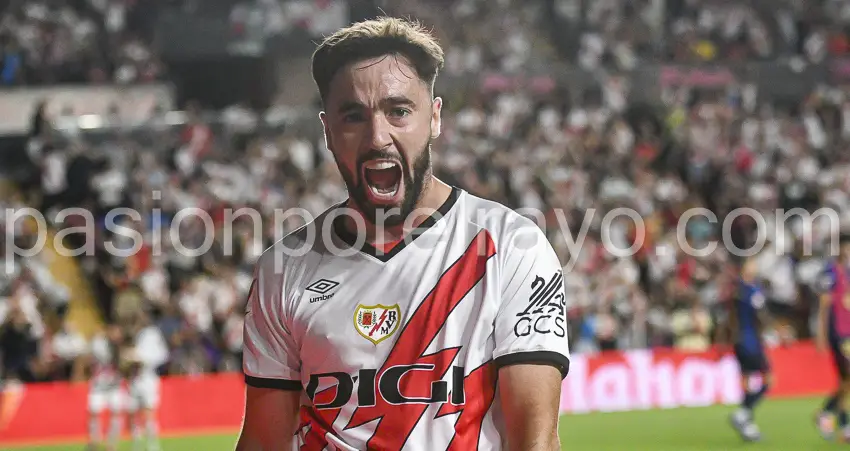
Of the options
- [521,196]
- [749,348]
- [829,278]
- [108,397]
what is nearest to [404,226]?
[829,278]

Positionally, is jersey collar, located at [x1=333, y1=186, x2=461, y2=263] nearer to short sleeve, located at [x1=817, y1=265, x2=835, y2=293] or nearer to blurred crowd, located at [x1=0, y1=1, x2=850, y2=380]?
short sleeve, located at [x1=817, y1=265, x2=835, y2=293]

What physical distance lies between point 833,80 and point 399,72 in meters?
23.5

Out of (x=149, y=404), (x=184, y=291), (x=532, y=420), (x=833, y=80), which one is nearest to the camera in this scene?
(x=532, y=420)

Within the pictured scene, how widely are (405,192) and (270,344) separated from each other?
61 cm

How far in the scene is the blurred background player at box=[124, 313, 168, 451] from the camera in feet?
50.0

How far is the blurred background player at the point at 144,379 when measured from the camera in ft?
50.0

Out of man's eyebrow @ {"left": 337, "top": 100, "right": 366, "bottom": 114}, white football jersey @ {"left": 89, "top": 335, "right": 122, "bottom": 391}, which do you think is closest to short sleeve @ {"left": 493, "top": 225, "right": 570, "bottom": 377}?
man's eyebrow @ {"left": 337, "top": 100, "right": 366, "bottom": 114}

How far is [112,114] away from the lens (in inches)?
797

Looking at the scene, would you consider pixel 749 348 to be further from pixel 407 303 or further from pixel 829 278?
pixel 407 303

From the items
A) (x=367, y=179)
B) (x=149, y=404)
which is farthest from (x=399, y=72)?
(x=149, y=404)

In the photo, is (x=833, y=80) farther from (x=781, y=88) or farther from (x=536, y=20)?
(x=536, y=20)

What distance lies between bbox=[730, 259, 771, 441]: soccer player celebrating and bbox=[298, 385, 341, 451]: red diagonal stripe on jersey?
12.0m

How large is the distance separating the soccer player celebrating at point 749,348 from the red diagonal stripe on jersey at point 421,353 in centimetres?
1188

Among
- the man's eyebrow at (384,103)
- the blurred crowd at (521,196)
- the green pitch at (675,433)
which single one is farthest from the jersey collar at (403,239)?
the blurred crowd at (521,196)
